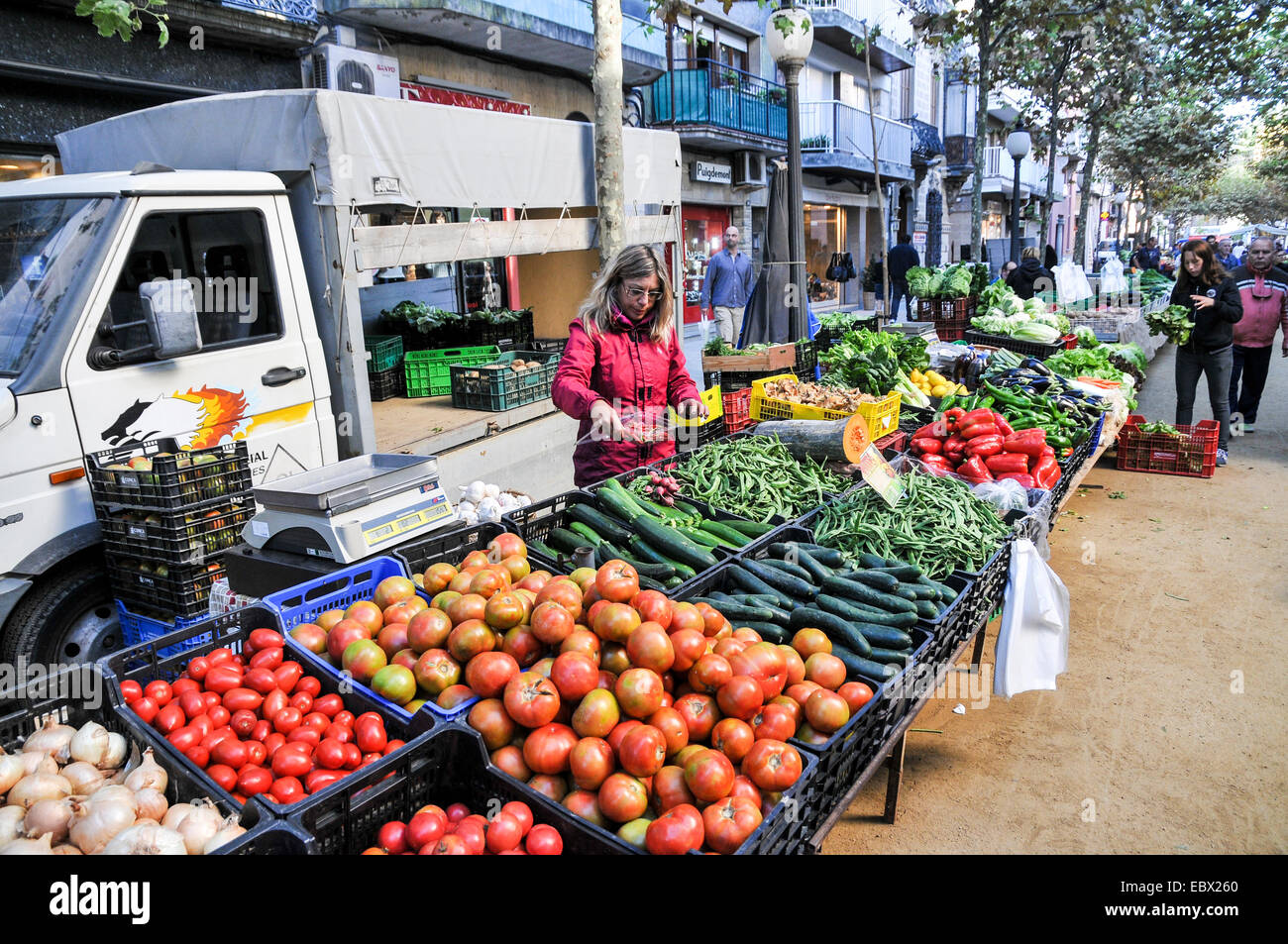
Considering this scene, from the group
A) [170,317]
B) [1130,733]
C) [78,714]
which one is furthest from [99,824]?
[1130,733]

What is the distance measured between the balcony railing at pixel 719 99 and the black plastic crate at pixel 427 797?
1833 cm

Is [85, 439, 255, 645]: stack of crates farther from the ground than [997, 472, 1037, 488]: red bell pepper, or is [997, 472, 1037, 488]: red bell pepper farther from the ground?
[85, 439, 255, 645]: stack of crates

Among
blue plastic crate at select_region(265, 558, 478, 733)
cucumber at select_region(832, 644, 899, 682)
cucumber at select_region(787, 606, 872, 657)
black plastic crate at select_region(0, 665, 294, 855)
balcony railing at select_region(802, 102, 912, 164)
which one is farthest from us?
balcony railing at select_region(802, 102, 912, 164)

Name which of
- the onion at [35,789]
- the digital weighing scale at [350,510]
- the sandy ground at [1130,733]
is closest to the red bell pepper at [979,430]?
the sandy ground at [1130,733]

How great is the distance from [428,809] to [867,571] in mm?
1979

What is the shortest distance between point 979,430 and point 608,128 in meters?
4.42

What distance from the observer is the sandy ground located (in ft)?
11.2

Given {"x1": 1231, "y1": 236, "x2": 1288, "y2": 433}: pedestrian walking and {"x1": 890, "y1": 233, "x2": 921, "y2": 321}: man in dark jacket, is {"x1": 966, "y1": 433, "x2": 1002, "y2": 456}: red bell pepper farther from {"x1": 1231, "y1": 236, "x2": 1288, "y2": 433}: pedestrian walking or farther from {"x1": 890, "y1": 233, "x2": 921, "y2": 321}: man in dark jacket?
{"x1": 890, "y1": 233, "x2": 921, "y2": 321}: man in dark jacket

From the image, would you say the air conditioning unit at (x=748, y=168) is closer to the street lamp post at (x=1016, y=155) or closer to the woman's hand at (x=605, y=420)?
the street lamp post at (x=1016, y=155)

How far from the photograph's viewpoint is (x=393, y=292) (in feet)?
40.1

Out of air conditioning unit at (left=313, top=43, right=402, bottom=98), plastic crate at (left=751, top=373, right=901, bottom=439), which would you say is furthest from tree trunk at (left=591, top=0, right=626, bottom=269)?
air conditioning unit at (left=313, top=43, right=402, bottom=98)

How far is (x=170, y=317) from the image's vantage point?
156 inches

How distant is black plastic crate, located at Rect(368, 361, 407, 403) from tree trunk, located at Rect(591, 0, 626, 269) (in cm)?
263
